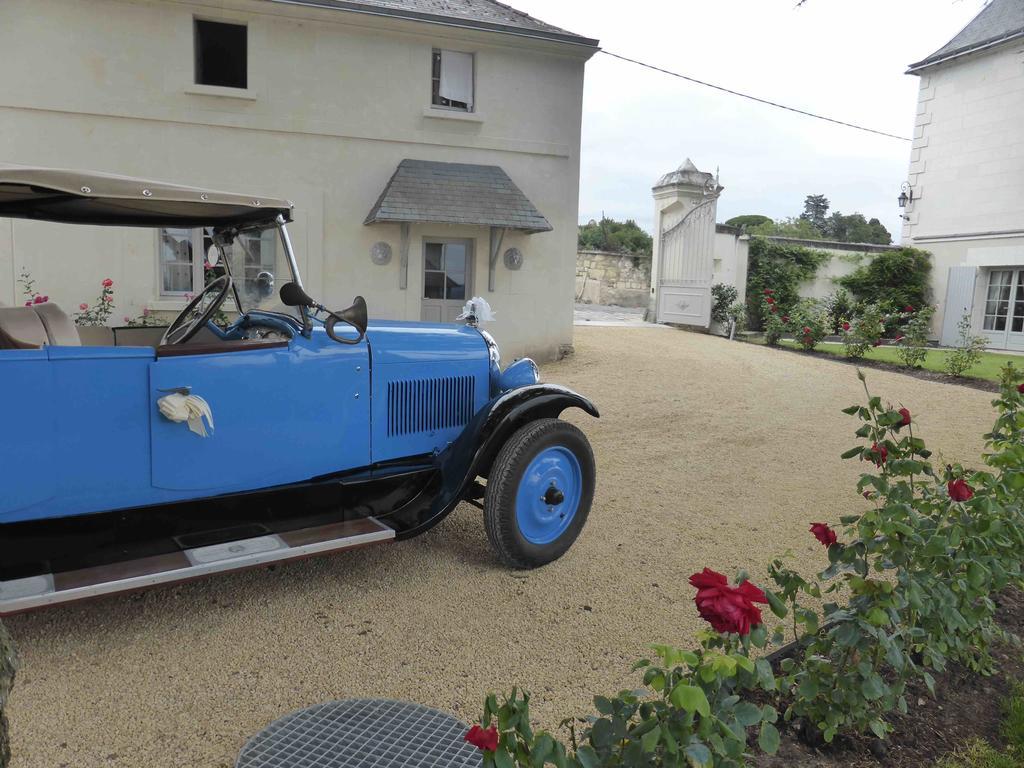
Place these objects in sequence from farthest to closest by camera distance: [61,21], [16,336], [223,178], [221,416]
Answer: [223,178]
[61,21]
[221,416]
[16,336]

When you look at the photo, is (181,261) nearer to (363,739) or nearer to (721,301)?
(363,739)

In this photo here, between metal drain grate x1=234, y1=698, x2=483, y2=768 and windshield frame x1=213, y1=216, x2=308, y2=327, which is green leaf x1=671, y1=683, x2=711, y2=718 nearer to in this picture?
metal drain grate x1=234, y1=698, x2=483, y2=768

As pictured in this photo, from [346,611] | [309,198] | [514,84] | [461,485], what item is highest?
[514,84]

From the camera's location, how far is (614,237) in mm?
29922

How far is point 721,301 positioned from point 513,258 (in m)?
5.94

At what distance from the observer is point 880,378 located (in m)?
10.5

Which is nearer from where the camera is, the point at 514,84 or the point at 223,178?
the point at 223,178

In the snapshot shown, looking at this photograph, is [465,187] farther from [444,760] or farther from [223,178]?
[444,760]

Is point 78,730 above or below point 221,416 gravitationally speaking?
below

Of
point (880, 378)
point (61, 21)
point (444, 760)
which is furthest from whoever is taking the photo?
point (880, 378)

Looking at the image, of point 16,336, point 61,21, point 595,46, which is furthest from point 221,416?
point 595,46

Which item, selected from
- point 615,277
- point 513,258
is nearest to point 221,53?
point 513,258

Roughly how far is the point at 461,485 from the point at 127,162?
813 centimetres

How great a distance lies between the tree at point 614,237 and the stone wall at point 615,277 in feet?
11.6
